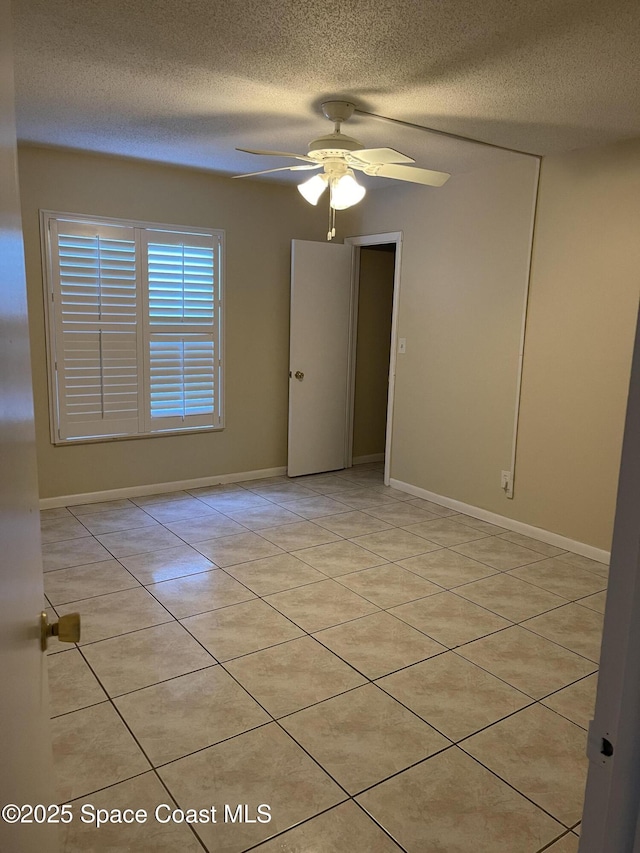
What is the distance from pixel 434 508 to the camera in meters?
4.65

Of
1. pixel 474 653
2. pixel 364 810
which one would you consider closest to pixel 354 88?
pixel 474 653

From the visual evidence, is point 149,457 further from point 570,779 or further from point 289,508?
point 570,779

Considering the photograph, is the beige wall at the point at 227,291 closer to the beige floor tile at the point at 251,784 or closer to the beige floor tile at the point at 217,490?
the beige floor tile at the point at 217,490

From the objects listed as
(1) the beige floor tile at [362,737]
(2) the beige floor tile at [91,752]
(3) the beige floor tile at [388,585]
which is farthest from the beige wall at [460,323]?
(2) the beige floor tile at [91,752]

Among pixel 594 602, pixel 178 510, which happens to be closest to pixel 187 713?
pixel 594 602

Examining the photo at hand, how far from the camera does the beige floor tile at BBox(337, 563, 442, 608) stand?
3143 mm

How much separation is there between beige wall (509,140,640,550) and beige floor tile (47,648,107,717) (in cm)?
265

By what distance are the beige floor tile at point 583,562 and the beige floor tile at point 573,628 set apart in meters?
0.55

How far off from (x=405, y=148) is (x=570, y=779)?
3369 millimetres

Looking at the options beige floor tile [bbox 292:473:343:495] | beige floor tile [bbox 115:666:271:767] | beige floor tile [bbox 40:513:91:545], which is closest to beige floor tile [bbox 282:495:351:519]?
beige floor tile [bbox 292:473:343:495]

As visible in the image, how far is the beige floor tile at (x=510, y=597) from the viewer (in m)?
3.04

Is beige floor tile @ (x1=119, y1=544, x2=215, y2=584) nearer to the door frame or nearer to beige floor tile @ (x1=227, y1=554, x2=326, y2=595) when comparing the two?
beige floor tile @ (x1=227, y1=554, x2=326, y2=595)

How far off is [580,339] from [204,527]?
2657mm

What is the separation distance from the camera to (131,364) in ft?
14.9
